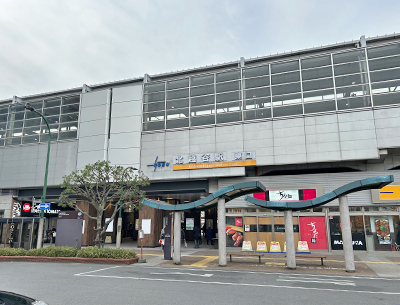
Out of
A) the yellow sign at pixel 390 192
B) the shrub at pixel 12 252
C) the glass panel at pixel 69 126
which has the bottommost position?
the shrub at pixel 12 252

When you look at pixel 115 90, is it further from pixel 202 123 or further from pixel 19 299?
pixel 19 299

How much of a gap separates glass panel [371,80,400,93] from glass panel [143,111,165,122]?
17.1m

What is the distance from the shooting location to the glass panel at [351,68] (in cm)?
2298

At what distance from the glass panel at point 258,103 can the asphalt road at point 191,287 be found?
1492cm

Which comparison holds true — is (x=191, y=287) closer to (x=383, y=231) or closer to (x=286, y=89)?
(x=383, y=231)

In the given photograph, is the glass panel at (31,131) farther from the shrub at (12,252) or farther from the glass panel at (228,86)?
the glass panel at (228,86)

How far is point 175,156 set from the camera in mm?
26109

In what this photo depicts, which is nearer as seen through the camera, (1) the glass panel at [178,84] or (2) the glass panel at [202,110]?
(2) the glass panel at [202,110]

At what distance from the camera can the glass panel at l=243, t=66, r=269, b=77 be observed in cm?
2567

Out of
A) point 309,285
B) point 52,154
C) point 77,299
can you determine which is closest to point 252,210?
point 309,285

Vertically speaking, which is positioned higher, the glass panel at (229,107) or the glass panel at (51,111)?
the glass panel at (51,111)

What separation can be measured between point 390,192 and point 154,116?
1974cm

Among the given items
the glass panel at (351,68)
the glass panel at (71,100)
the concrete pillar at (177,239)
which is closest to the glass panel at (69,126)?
the glass panel at (71,100)

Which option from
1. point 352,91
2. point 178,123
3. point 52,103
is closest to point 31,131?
point 52,103
